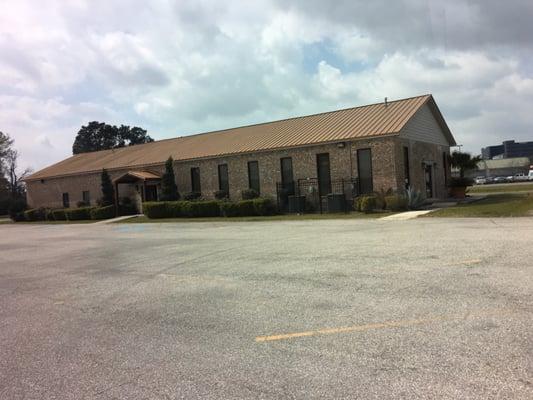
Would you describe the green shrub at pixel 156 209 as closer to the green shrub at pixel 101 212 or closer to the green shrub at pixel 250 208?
the green shrub at pixel 250 208

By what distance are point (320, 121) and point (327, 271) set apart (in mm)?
24748

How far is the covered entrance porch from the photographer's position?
3638 cm

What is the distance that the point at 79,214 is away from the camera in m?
36.9

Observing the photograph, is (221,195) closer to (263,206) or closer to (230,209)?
(230,209)

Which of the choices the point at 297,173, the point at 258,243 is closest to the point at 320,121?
the point at 297,173

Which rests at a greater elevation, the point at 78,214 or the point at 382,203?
the point at 78,214

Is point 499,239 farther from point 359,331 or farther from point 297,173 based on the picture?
point 297,173

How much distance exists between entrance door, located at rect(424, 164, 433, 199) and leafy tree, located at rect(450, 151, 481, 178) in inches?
149

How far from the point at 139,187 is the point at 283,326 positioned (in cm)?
3339

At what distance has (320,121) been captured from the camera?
106ft

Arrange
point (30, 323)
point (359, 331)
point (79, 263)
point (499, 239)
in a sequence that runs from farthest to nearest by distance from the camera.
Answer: point (79, 263), point (499, 239), point (30, 323), point (359, 331)

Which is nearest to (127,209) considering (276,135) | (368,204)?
(276,135)

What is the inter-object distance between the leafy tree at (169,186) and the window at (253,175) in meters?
5.74

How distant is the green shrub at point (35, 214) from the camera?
41.9m
